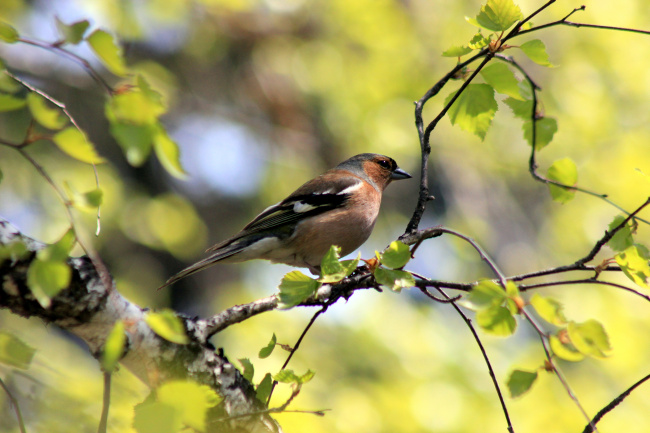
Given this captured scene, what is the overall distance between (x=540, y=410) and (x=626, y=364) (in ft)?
5.04

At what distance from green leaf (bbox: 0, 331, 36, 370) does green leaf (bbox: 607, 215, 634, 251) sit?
1970 millimetres

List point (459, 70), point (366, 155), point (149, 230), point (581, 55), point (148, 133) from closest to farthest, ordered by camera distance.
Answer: point (148, 133), point (459, 70), point (366, 155), point (581, 55), point (149, 230)

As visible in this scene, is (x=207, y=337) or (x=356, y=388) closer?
(x=207, y=337)

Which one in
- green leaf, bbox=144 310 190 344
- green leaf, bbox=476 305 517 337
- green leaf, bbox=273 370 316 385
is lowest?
green leaf, bbox=144 310 190 344

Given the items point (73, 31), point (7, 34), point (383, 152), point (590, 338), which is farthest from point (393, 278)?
point (383, 152)

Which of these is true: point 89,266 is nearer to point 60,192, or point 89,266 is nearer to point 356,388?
point 60,192

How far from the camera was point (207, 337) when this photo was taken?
2441 mm

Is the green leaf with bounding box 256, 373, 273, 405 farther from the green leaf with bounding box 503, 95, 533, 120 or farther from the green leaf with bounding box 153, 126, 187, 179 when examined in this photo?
the green leaf with bounding box 503, 95, 533, 120

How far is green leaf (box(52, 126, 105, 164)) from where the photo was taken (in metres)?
1.45

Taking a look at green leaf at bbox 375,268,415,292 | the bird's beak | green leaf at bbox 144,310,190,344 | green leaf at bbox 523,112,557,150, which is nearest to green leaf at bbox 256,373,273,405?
green leaf at bbox 375,268,415,292

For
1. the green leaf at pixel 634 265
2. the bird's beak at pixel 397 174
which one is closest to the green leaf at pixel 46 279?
the green leaf at pixel 634 265

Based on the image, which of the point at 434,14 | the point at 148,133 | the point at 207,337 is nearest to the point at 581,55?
the point at 434,14

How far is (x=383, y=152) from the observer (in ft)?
25.6

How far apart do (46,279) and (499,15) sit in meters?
1.70
